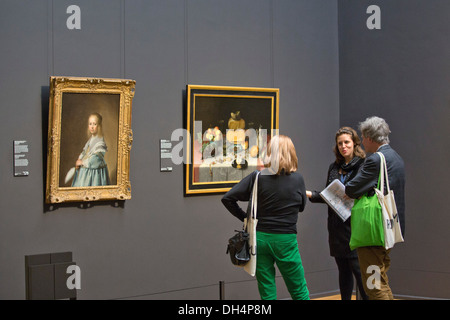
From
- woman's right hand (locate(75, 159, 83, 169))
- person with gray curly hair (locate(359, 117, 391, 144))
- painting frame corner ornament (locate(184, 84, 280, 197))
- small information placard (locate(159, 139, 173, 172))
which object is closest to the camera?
person with gray curly hair (locate(359, 117, 391, 144))

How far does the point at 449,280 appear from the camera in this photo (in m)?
7.54

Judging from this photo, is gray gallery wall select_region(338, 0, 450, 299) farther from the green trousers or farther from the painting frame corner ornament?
the green trousers

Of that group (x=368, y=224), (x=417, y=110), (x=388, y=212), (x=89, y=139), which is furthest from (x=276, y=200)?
(x=417, y=110)

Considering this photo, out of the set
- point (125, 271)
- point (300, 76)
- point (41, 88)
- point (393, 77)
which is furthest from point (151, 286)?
point (393, 77)

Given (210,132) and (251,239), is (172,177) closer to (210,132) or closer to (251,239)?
(210,132)

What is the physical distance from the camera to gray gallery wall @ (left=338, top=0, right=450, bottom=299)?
7586 mm

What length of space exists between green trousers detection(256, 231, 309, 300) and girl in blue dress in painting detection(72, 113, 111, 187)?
2.21 metres

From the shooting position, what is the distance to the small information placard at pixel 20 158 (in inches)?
241

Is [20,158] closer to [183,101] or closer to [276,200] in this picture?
[183,101]

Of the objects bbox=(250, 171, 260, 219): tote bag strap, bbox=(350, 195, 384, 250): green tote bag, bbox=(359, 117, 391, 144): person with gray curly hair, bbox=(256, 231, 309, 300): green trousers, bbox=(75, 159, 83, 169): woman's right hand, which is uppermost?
bbox=(359, 117, 391, 144): person with gray curly hair

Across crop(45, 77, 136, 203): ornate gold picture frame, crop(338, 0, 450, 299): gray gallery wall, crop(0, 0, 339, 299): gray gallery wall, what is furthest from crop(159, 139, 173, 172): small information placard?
crop(338, 0, 450, 299): gray gallery wall

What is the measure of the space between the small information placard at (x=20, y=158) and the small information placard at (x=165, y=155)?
1.63 metres

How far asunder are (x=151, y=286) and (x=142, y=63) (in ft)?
9.00

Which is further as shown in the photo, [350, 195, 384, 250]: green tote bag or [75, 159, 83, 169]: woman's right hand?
[75, 159, 83, 169]: woman's right hand
